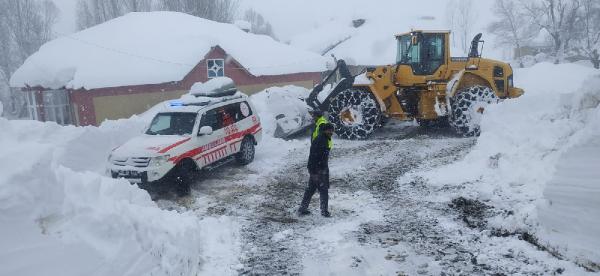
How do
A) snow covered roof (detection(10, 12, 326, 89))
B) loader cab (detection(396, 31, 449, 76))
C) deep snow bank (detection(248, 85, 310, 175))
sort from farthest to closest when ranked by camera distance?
snow covered roof (detection(10, 12, 326, 89)) → loader cab (detection(396, 31, 449, 76)) → deep snow bank (detection(248, 85, 310, 175))

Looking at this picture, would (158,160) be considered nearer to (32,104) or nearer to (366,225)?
(366,225)

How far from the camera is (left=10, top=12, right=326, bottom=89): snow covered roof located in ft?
62.9

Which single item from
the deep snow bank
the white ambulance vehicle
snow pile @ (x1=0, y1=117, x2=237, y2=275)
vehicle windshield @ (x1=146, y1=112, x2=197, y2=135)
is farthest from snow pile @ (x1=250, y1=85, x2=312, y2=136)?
snow pile @ (x1=0, y1=117, x2=237, y2=275)

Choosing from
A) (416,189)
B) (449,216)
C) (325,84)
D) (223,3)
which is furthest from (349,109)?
(223,3)

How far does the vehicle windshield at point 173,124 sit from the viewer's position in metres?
9.87

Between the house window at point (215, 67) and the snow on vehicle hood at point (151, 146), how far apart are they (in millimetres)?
12623

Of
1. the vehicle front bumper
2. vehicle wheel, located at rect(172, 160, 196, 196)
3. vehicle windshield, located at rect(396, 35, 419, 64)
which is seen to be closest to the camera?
the vehicle front bumper

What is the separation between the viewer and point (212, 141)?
10156 mm

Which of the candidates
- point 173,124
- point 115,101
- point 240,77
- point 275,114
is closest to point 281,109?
point 275,114

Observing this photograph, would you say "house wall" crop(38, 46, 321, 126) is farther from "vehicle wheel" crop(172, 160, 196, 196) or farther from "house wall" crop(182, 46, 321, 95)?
"vehicle wheel" crop(172, 160, 196, 196)

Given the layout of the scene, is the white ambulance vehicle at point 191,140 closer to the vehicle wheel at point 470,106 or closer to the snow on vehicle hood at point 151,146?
the snow on vehicle hood at point 151,146

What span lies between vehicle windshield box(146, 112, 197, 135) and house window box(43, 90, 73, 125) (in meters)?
11.4

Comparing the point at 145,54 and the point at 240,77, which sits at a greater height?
the point at 145,54

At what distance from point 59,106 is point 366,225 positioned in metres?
17.4
